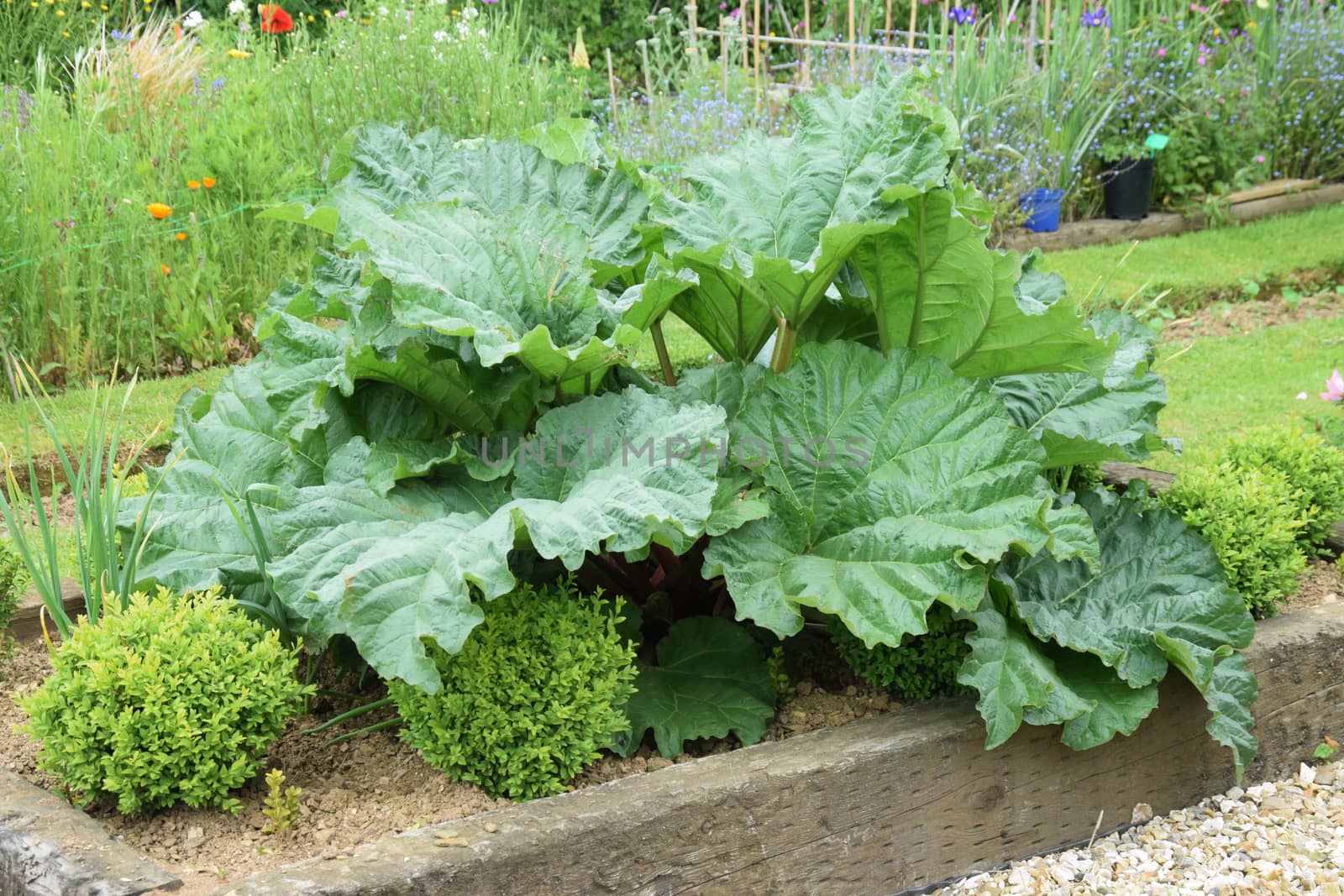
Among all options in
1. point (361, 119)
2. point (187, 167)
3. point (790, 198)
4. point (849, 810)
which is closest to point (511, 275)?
point (790, 198)

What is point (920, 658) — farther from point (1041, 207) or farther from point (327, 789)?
point (1041, 207)

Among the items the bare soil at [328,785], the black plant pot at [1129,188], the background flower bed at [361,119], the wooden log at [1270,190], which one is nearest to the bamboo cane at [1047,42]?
the background flower bed at [361,119]

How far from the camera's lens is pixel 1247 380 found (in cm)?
527

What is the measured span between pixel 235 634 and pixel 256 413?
618mm

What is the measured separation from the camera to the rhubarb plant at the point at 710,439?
2.00 metres

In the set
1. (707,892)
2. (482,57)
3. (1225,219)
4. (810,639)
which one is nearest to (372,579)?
(707,892)

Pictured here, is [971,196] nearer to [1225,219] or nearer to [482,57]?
[482,57]

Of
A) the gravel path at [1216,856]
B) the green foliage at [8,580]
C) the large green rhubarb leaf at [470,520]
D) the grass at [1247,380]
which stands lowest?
the gravel path at [1216,856]

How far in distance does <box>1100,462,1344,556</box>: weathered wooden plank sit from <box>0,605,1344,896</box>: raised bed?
0.60 m

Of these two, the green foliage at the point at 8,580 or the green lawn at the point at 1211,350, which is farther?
the green lawn at the point at 1211,350

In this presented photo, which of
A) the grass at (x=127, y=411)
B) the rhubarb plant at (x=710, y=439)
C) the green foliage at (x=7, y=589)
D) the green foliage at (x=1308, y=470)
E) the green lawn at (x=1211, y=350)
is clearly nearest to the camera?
the rhubarb plant at (x=710, y=439)

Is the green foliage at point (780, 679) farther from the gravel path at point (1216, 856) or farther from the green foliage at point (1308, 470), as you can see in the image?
the green foliage at point (1308, 470)

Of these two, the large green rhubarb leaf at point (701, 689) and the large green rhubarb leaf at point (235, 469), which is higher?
the large green rhubarb leaf at point (235, 469)

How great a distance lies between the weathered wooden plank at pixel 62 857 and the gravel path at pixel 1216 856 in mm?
1366
